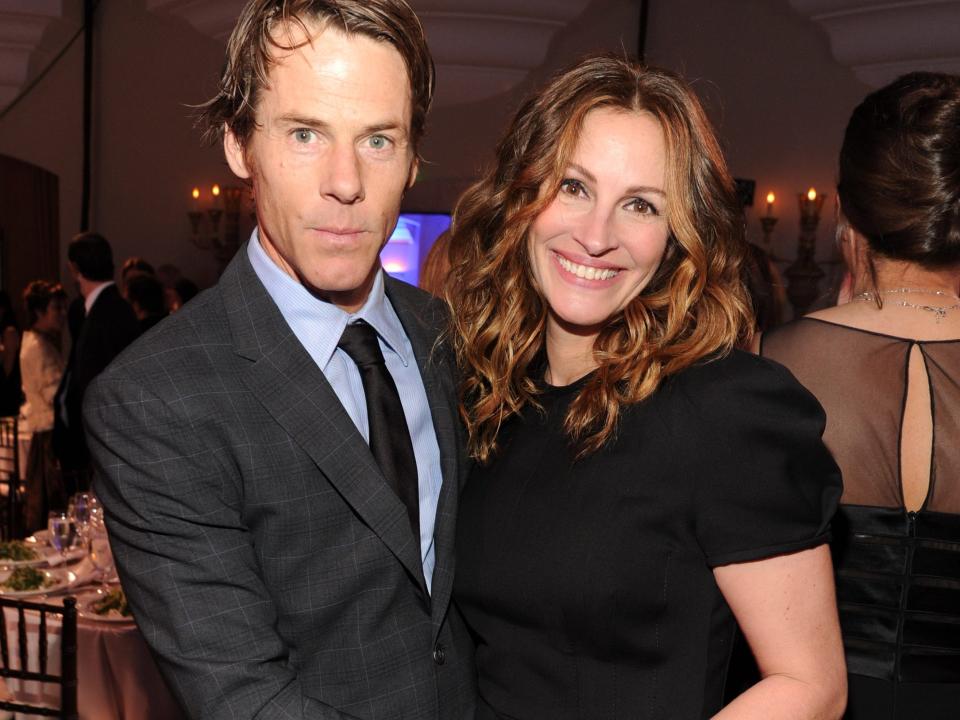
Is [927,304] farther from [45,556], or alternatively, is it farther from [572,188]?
[45,556]

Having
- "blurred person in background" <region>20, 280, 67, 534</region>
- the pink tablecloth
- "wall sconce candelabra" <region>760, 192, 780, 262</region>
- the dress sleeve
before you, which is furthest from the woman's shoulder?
"wall sconce candelabra" <region>760, 192, 780, 262</region>

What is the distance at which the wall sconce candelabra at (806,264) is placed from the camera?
716cm

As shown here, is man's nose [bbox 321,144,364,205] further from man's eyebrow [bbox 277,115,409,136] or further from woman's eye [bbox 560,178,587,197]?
woman's eye [bbox 560,178,587,197]

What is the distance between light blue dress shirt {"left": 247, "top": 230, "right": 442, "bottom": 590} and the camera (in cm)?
150

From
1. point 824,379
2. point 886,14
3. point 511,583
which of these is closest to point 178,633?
point 511,583

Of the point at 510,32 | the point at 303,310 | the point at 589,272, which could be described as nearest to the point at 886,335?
the point at 589,272

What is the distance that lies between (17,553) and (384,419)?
8.27 feet

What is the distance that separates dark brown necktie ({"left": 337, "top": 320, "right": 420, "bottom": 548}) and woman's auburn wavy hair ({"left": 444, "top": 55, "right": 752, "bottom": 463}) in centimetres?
23

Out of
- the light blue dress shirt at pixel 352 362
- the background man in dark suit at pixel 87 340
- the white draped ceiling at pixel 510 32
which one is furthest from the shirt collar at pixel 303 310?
the white draped ceiling at pixel 510 32

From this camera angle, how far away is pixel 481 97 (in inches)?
317

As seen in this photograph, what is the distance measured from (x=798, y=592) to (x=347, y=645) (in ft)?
2.06

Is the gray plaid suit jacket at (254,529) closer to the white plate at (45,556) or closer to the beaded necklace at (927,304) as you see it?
the beaded necklace at (927,304)

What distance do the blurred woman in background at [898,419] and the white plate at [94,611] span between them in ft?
6.58

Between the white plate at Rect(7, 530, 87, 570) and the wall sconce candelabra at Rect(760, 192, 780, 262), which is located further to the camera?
the wall sconce candelabra at Rect(760, 192, 780, 262)
